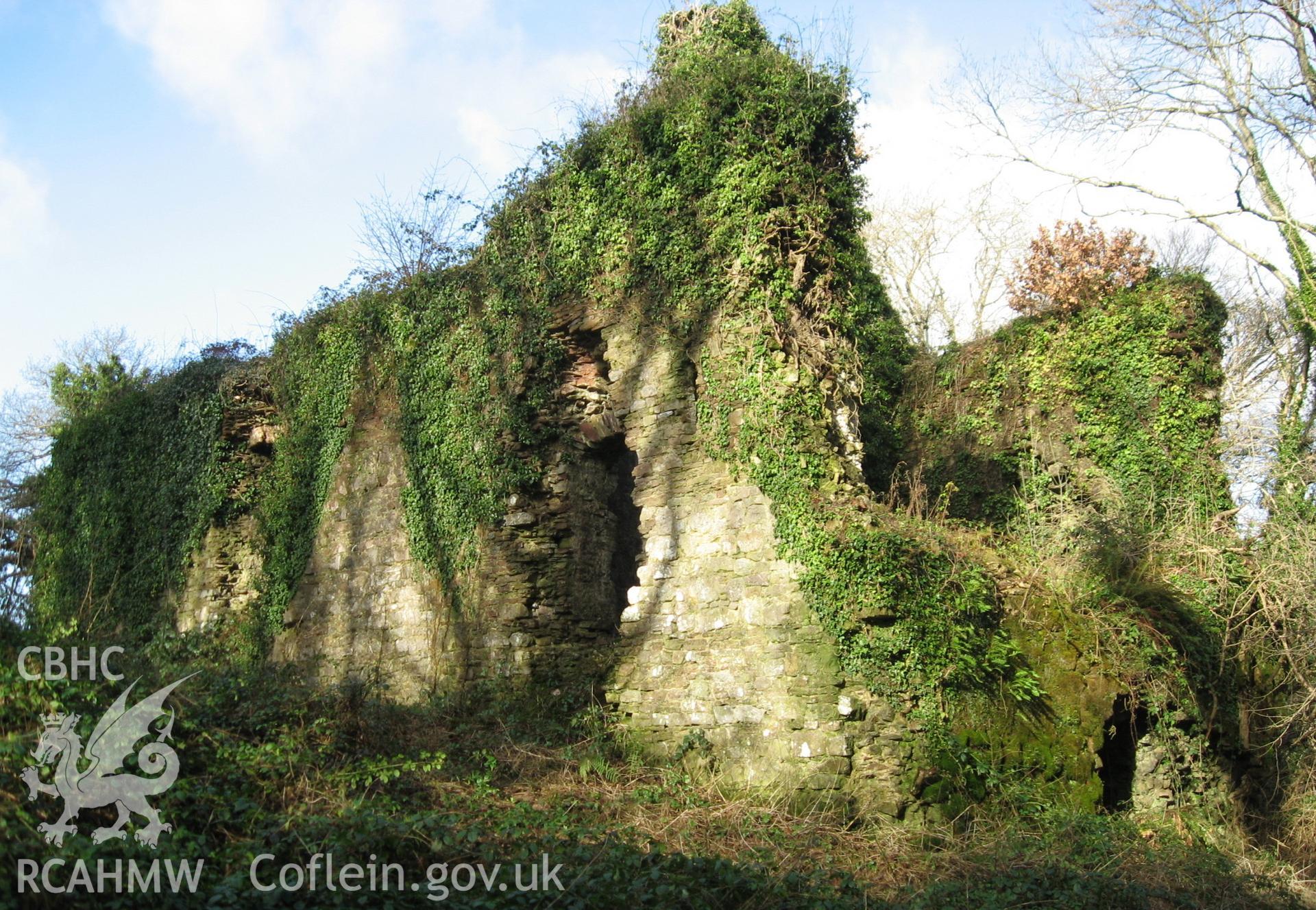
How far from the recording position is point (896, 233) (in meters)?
26.5

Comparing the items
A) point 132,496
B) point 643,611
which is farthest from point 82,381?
point 643,611

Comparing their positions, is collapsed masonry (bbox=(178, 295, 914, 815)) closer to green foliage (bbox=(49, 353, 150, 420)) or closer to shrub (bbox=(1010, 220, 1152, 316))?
shrub (bbox=(1010, 220, 1152, 316))

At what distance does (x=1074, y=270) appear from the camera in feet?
43.1

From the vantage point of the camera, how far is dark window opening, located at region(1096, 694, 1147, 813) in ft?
26.5

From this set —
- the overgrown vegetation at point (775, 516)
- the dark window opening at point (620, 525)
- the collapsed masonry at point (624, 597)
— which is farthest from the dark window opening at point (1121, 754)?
the dark window opening at point (620, 525)

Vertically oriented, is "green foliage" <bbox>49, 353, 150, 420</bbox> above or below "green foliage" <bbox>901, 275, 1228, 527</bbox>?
above

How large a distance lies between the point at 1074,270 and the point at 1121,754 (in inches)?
281

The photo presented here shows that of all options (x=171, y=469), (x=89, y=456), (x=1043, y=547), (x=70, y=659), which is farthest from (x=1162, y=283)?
(x=89, y=456)

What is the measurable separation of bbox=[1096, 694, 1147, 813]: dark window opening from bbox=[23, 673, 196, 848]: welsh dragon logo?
277 inches

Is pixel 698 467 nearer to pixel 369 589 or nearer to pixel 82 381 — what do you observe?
pixel 369 589

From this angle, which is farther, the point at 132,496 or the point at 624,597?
the point at 132,496

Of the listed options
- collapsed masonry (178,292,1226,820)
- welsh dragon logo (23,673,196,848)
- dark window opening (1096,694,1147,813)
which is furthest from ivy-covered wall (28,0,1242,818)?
welsh dragon logo (23,673,196,848)

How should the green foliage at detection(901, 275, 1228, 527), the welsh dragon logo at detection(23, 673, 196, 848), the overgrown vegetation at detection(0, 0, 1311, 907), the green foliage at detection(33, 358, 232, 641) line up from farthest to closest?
A: the green foliage at detection(33, 358, 232, 641) < the green foliage at detection(901, 275, 1228, 527) < the overgrown vegetation at detection(0, 0, 1311, 907) < the welsh dragon logo at detection(23, 673, 196, 848)

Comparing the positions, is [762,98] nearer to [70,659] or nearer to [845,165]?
[845,165]
